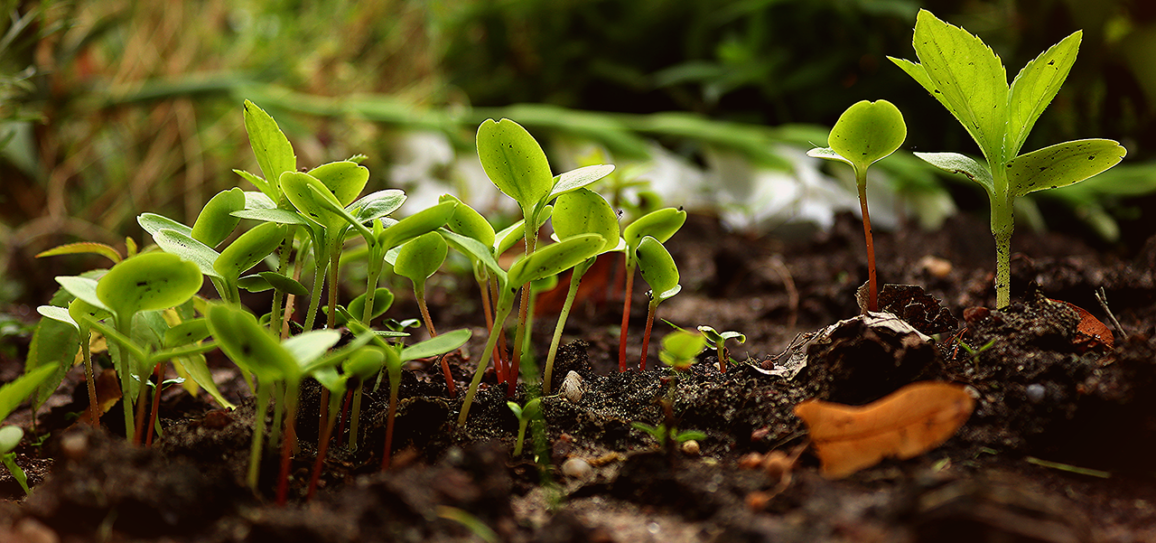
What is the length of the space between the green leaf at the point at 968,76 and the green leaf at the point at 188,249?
0.60m

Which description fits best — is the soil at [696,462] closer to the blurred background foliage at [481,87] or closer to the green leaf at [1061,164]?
the green leaf at [1061,164]

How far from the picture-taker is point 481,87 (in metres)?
2.36

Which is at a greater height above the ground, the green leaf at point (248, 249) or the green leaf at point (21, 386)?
the green leaf at point (248, 249)

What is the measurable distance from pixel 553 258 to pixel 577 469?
177 millimetres

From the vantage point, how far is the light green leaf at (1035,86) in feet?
1.85

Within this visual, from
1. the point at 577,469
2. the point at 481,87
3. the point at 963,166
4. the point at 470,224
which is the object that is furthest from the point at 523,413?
the point at 481,87

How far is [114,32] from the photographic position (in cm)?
216

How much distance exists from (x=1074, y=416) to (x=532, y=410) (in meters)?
0.43

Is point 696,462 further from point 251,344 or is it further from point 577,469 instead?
point 251,344

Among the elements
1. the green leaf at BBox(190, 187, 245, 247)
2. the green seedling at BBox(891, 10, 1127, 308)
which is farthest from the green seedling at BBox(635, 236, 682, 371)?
the green leaf at BBox(190, 187, 245, 247)

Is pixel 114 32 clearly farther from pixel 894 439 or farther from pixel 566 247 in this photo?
pixel 894 439

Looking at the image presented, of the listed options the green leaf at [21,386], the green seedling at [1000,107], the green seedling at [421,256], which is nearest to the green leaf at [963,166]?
the green seedling at [1000,107]

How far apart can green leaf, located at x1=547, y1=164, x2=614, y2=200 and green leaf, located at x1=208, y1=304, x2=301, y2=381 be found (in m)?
0.28

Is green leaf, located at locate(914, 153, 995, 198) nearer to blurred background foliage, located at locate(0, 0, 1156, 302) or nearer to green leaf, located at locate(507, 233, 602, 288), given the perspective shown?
green leaf, located at locate(507, 233, 602, 288)
